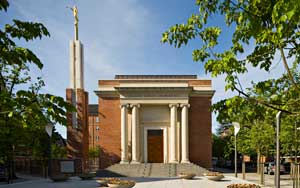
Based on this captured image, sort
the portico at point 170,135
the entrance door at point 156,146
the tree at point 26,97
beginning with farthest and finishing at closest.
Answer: the entrance door at point 156,146 < the portico at point 170,135 < the tree at point 26,97

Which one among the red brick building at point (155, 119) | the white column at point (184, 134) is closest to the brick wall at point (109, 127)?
the red brick building at point (155, 119)

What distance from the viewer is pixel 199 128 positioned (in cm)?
3278

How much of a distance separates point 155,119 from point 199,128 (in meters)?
4.89

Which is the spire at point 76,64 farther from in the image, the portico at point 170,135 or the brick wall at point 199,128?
the brick wall at point 199,128

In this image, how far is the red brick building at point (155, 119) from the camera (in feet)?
102

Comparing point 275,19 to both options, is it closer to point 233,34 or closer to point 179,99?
point 233,34

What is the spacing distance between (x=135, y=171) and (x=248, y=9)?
26.0 metres

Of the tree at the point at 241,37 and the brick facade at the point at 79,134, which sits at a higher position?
the tree at the point at 241,37

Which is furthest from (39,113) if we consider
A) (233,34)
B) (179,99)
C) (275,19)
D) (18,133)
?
(179,99)

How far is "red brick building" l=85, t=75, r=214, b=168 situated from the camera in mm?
31203

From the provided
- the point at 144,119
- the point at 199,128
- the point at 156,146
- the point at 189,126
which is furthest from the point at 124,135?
the point at 199,128

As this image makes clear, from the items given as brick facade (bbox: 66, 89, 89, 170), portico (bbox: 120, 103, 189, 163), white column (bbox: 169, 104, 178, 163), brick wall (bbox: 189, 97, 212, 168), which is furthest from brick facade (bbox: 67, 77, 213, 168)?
white column (bbox: 169, 104, 178, 163)

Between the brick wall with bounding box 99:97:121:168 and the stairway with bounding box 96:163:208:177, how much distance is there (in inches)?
127

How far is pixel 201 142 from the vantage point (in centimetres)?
3266
